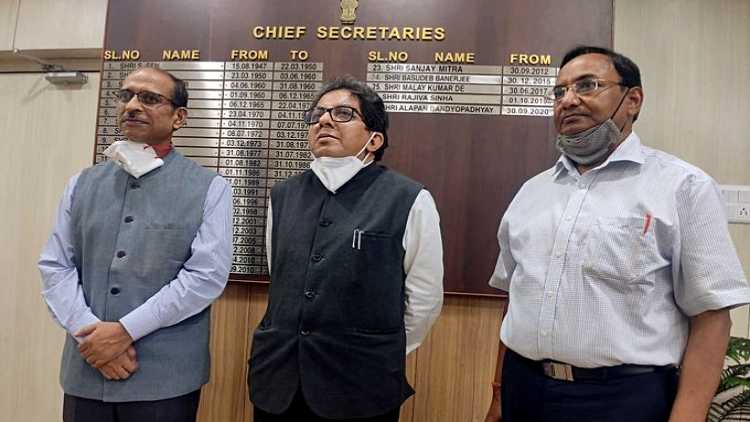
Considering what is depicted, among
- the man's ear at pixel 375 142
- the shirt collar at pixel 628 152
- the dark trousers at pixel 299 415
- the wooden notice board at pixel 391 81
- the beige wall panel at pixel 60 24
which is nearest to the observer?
the shirt collar at pixel 628 152

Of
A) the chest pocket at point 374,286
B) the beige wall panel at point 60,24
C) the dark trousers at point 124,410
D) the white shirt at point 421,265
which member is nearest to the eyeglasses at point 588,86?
the white shirt at point 421,265

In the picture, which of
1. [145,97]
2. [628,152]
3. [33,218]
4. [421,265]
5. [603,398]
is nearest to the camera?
[603,398]

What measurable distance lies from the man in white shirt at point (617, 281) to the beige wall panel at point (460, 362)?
0.67m

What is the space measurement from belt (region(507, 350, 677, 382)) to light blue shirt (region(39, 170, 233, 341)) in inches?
35.0

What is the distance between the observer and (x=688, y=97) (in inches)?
79.4

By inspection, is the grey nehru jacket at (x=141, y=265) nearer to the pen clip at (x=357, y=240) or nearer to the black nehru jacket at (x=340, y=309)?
the black nehru jacket at (x=340, y=309)

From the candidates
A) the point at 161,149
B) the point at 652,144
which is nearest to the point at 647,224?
the point at 652,144

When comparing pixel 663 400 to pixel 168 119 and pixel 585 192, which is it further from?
pixel 168 119

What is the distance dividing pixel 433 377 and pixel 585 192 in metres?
1.04

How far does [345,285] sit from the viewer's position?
137 cm

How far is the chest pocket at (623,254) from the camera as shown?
3.67 feet

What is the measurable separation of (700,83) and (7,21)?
3.17 metres

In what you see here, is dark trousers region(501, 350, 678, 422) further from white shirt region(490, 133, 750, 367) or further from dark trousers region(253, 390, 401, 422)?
dark trousers region(253, 390, 401, 422)

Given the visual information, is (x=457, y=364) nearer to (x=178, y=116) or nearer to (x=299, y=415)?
(x=299, y=415)
